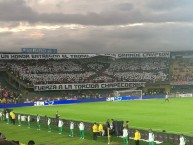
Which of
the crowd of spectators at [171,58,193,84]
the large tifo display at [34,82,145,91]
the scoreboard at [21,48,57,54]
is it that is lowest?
the large tifo display at [34,82,145,91]

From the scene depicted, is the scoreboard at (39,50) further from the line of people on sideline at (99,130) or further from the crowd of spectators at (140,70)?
the line of people on sideline at (99,130)

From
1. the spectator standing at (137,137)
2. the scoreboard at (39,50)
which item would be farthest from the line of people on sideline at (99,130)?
the scoreboard at (39,50)

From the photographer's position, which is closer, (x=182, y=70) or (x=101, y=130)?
(x=101, y=130)

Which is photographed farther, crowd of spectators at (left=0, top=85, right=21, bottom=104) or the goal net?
the goal net

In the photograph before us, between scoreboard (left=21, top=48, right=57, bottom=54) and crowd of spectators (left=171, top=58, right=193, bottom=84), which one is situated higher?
scoreboard (left=21, top=48, right=57, bottom=54)

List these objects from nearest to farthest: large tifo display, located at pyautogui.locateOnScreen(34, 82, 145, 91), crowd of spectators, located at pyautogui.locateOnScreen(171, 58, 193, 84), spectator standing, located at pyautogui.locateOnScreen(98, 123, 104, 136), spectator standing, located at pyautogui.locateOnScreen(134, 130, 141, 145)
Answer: spectator standing, located at pyautogui.locateOnScreen(134, 130, 141, 145)
spectator standing, located at pyautogui.locateOnScreen(98, 123, 104, 136)
large tifo display, located at pyautogui.locateOnScreen(34, 82, 145, 91)
crowd of spectators, located at pyautogui.locateOnScreen(171, 58, 193, 84)

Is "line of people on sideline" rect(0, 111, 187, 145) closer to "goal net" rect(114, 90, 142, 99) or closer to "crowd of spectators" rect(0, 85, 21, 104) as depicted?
"crowd of spectators" rect(0, 85, 21, 104)

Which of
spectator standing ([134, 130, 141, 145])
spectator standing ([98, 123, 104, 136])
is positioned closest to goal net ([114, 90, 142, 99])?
spectator standing ([98, 123, 104, 136])

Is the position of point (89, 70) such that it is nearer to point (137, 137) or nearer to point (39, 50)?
point (39, 50)

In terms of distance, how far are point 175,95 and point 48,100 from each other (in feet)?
95.5

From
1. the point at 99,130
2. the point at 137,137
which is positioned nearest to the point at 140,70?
the point at 99,130

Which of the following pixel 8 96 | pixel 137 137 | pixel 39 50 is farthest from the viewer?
pixel 39 50

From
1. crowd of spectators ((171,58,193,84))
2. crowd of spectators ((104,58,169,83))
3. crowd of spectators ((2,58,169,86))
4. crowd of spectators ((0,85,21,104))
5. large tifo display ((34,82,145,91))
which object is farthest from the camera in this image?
crowd of spectators ((171,58,193,84))

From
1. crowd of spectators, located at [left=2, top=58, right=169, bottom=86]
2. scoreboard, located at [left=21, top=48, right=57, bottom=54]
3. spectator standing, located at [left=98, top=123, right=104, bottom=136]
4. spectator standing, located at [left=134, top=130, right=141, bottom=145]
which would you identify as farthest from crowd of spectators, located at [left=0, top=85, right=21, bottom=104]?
spectator standing, located at [left=134, top=130, right=141, bottom=145]
